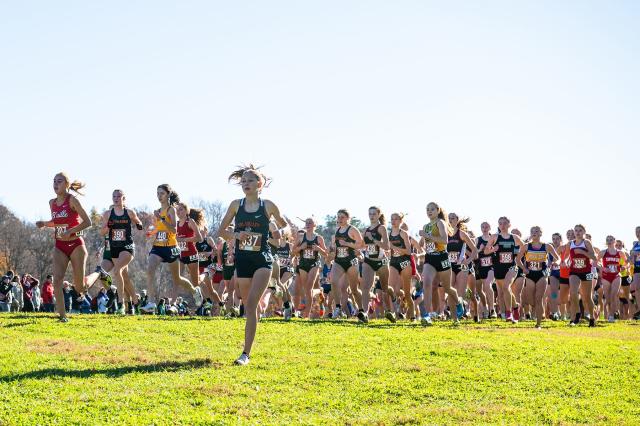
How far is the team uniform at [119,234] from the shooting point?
1681 cm

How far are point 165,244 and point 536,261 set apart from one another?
342 inches

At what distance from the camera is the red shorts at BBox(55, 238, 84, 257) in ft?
46.5

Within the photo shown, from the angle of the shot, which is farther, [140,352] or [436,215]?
[436,215]

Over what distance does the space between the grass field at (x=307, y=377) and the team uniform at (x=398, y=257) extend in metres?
4.47

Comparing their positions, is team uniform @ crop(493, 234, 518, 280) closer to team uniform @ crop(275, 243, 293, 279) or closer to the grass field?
the grass field

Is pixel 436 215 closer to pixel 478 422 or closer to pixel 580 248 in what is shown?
pixel 580 248

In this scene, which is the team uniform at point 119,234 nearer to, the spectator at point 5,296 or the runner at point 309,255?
the runner at point 309,255

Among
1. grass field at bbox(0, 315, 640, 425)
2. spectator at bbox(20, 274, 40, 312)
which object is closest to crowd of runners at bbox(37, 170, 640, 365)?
grass field at bbox(0, 315, 640, 425)

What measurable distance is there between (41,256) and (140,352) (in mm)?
58790

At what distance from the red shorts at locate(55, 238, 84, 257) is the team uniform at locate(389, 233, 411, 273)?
7.50 m

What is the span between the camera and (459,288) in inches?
804

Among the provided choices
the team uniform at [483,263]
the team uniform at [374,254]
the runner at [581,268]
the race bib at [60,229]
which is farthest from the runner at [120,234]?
the runner at [581,268]

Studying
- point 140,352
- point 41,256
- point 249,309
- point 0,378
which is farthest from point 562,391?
point 41,256

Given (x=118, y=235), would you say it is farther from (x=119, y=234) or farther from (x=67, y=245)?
(x=67, y=245)
